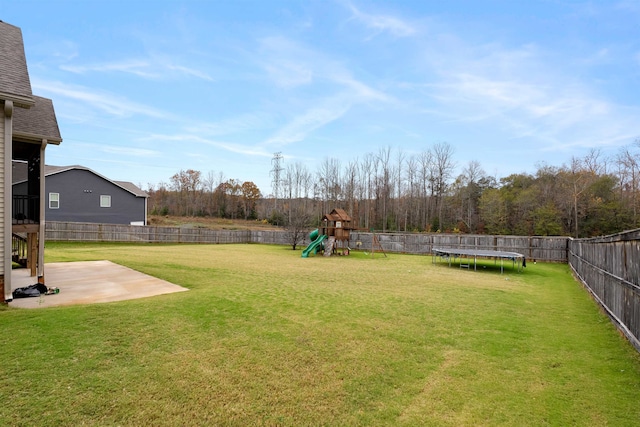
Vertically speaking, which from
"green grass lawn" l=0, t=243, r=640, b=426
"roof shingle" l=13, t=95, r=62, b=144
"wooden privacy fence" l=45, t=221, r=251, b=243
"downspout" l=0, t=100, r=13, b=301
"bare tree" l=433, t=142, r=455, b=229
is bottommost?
"green grass lawn" l=0, t=243, r=640, b=426

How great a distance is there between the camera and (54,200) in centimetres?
2191

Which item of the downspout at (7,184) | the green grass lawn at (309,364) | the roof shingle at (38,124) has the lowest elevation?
the green grass lawn at (309,364)

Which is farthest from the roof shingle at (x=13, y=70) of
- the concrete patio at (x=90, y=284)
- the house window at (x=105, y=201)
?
the house window at (x=105, y=201)

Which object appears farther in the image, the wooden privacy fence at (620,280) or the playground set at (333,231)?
the playground set at (333,231)

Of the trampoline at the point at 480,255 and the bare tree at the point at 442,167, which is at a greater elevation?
the bare tree at the point at 442,167

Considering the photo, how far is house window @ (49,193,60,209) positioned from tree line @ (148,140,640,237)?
16.3 metres

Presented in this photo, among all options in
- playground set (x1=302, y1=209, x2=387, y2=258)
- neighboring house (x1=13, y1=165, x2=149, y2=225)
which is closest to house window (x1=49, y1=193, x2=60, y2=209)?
neighboring house (x1=13, y1=165, x2=149, y2=225)

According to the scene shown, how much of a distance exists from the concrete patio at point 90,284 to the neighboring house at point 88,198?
49.3 feet

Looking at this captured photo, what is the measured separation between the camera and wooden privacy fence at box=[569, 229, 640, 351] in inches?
176

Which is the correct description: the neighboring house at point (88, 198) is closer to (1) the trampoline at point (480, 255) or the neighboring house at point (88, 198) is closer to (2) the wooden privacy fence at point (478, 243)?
(2) the wooden privacy fence at point (478, 243)

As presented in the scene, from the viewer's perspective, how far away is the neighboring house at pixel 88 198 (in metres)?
21.8

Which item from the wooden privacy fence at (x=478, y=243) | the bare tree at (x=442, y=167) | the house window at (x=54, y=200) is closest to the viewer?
the wooden privacy fence at (x=478, y=243)

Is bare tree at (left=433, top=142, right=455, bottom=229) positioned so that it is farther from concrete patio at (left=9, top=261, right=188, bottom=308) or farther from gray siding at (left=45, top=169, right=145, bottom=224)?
concrete patio at (left=9, top=261, right=188, bottom=308)

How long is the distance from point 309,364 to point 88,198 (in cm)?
2611
